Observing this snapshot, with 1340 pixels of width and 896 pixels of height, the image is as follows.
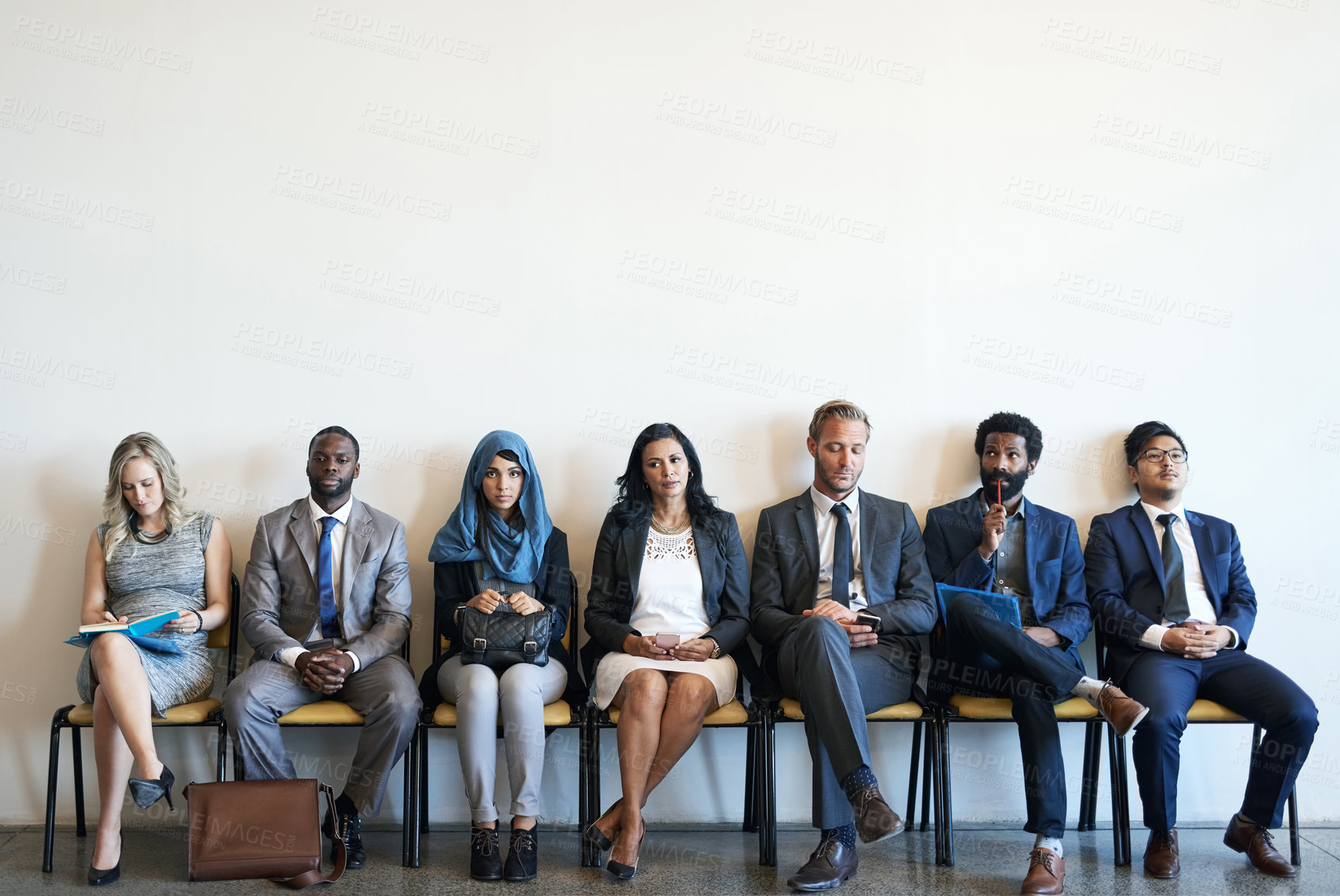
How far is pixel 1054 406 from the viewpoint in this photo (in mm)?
4098

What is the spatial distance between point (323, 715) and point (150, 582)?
87 centimetres

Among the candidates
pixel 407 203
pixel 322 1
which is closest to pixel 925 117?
pixel 407 203

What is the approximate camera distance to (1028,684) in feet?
10.9

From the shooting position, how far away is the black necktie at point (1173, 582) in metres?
3.71

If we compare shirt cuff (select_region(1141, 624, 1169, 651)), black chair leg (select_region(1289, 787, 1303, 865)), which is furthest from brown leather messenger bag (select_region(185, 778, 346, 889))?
black chair leg (select_region(1289, 787, 1303, 865))

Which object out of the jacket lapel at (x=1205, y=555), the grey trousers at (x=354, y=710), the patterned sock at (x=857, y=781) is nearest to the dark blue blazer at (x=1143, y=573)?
the jacket lapel at (x=1205, y=555)

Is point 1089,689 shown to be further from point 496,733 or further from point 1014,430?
point 496,733

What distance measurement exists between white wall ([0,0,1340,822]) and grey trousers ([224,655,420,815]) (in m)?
0.56

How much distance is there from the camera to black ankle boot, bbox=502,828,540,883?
10.3 ft

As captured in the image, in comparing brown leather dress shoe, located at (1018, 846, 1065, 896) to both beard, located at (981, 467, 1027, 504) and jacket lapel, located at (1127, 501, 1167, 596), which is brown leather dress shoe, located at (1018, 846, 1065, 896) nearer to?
jacket lapel, located at (1127, 501, 1167, 596)

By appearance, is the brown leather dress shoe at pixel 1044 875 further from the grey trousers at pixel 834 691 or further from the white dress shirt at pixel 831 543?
the white dress shirt at pixel 831 543

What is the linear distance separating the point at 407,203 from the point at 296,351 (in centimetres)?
74

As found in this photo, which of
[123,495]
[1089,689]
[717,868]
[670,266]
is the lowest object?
[717,868]

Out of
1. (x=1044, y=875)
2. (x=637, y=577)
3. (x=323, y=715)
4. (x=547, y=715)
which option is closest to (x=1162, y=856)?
(x=1044, y=875)
